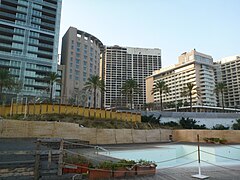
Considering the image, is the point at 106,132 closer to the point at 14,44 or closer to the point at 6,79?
the point at 6,79

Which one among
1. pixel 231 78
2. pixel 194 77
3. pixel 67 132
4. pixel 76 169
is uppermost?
pixel 231 78

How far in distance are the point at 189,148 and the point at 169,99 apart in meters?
117

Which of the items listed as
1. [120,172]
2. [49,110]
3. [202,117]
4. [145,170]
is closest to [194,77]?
[202,117]

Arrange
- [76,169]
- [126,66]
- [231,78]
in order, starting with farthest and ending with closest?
[126,66], [231,78], [76,169]

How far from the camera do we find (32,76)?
2781 inches

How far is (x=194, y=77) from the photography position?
120 m

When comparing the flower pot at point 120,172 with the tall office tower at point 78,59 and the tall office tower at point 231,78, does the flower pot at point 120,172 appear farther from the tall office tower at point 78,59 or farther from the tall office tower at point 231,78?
the tall office tower at point 231,78

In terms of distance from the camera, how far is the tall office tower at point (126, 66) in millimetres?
145875

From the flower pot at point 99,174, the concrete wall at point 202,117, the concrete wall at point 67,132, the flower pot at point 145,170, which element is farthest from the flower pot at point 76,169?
the concrete wall at point 202,117

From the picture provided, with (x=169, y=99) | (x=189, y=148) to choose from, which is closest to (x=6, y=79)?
(x=189, y=148)

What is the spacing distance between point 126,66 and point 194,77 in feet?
169

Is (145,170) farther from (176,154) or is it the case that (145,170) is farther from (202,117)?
(202,117)

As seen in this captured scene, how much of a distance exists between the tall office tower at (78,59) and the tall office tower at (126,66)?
151ft

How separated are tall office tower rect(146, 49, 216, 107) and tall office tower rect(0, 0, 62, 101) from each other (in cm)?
6312
